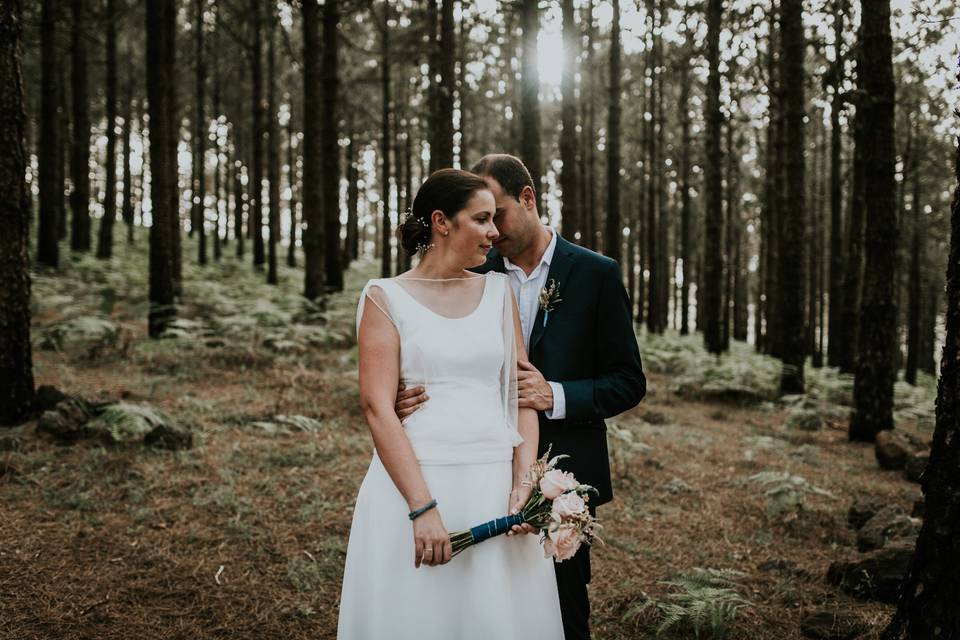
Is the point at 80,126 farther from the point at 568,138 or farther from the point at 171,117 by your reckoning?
the point at 568,138

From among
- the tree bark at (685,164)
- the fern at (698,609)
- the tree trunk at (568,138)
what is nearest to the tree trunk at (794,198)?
the tree trunk at (568,138)

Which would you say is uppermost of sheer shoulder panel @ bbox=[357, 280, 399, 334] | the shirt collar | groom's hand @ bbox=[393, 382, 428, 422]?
the shirt collar

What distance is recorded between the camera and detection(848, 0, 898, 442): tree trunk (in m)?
8.36

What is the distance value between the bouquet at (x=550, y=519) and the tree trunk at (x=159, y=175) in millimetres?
9850

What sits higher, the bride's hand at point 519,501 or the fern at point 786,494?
the bride's hand at point 519,501

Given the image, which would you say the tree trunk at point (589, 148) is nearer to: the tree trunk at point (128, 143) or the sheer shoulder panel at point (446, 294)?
the tree trunk at point (128, 143)

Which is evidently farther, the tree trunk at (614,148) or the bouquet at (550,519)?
the tree trunk at (614,148)

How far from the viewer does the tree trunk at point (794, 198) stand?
437 inches

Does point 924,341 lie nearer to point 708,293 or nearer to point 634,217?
point 634,217

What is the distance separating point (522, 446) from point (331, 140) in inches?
514

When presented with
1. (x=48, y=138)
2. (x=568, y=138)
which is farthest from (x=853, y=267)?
(x=48, y=138)

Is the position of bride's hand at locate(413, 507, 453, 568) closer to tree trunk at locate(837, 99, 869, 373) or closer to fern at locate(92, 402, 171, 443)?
fern at locate(92, 402, 171, 443)

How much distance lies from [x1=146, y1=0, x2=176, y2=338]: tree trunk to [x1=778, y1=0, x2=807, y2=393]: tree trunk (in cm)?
1061

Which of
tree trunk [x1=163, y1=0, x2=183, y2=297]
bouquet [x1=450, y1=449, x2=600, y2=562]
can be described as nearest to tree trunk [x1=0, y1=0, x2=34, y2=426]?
tree trunk [x1=163, y1=0, x2=183, y2=297]
